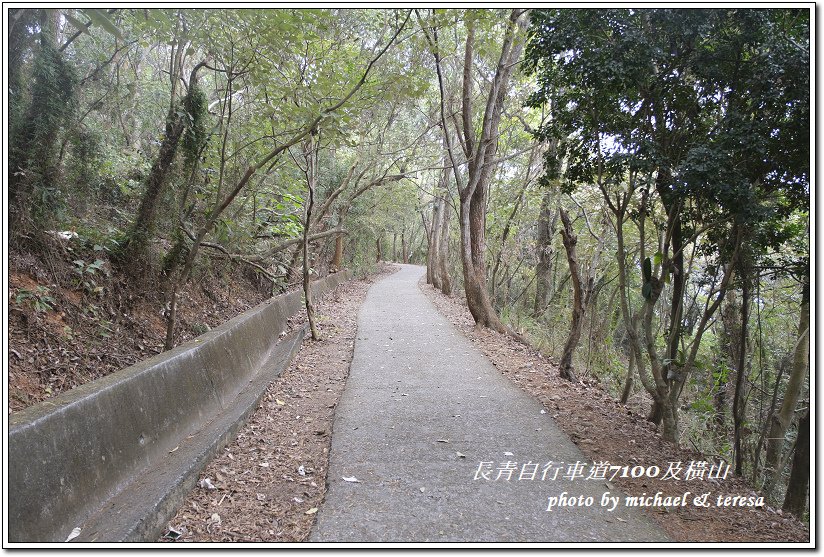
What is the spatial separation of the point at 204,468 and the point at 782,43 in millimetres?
5180

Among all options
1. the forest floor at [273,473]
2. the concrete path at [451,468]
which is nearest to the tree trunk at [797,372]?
the concrete path at [451,468]

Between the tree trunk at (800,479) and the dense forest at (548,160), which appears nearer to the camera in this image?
the dense forest at (548,160)

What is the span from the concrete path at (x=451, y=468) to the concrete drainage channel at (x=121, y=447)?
1.00 meters

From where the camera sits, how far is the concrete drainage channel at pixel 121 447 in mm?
2389

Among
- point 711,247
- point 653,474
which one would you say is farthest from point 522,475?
point 711,247

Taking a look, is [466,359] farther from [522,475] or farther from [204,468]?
[204,468]

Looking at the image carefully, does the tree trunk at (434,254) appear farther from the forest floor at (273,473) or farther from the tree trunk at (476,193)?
the forest floor at (273,473)

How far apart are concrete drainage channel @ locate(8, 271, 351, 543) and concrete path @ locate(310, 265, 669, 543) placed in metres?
1.00

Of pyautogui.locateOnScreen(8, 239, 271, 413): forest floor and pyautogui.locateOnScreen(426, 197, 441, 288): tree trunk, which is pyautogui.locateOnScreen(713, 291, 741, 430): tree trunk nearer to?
pyautogui.locateOnScreen(8, 239, 271, 413): forest floor

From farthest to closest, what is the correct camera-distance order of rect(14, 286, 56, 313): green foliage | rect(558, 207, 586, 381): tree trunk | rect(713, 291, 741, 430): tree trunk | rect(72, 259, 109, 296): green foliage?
rect(713, 291, 741, 430): tree trunk
rect(558, 207, 586, 381): tree trunk
rect(72, 259, 109, 296): green foliage
rect(14, 286, 56, 313): green foliage

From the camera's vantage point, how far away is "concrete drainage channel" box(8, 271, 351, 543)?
94.0 inches

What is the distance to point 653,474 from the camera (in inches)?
157

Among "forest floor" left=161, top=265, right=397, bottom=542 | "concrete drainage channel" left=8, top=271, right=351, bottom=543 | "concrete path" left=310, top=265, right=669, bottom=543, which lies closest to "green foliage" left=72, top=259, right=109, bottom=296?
"concrete drainage channel" left=8, top=271, right=351, bottom=543
